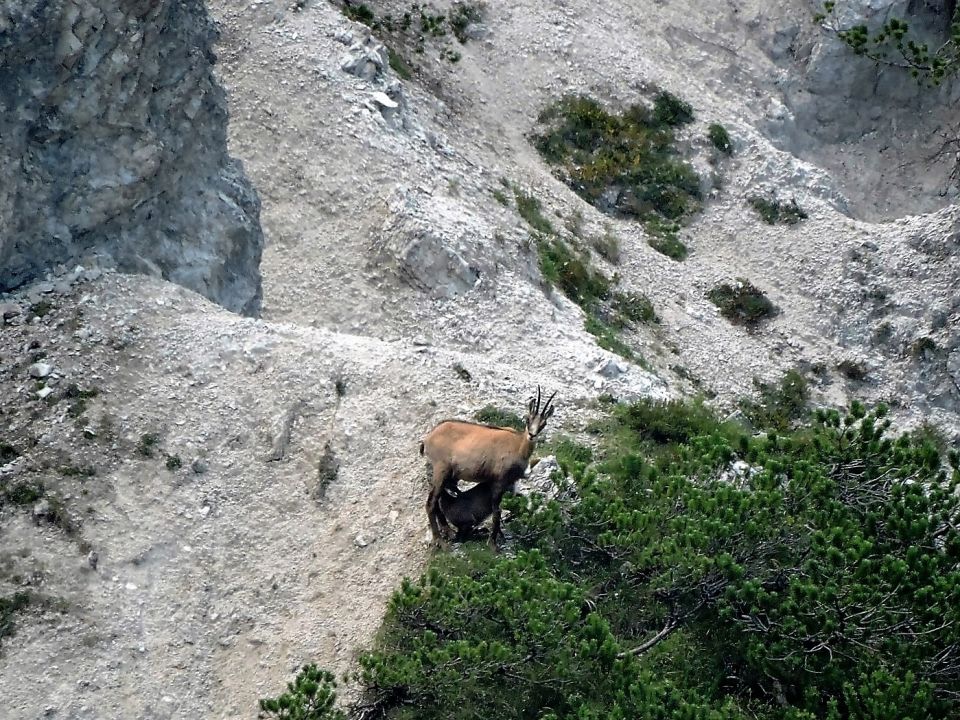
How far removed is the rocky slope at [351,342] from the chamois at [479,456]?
0.99m

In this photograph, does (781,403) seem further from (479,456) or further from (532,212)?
(479,456)

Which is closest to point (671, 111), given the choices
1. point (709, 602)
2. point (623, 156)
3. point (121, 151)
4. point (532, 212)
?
point (623, 156)

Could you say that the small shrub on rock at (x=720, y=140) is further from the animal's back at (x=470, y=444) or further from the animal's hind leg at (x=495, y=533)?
the animal's hind leg at (x=495, y=533)

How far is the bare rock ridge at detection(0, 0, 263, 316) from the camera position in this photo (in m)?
20.9

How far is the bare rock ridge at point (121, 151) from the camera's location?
20.9m

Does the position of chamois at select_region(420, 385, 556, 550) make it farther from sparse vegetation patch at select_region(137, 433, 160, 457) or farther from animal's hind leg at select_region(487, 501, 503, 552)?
sparse vegetation patch at select_region(137, 433, 160, 457)

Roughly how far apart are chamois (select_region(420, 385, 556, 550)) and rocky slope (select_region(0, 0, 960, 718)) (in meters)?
0.99

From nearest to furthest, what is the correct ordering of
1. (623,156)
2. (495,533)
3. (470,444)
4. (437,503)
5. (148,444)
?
(495,533) < (470,444) < (437,503) < (148,444) < (623,156)

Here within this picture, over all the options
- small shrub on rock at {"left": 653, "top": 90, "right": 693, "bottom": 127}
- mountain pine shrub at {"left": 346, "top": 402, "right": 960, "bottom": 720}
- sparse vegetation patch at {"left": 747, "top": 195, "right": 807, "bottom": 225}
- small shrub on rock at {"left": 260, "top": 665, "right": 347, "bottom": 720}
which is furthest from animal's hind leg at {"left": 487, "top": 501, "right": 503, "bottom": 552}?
small shrub on rock at {"left": 653, "top": 90, "right": 693, "bottom": 127}

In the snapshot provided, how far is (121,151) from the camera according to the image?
22.4 m

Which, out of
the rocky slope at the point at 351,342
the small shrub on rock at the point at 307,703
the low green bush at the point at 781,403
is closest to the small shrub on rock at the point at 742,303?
the rocky slope at the point at 351,342

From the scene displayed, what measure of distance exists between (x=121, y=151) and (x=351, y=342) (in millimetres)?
5778

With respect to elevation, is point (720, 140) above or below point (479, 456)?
above

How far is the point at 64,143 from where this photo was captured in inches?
857
